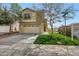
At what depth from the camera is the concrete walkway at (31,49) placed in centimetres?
451

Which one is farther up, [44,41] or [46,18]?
[46,18]

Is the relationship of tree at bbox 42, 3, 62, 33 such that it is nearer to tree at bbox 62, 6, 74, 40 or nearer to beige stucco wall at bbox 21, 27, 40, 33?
tree at bbox 62, 6, 74, 40

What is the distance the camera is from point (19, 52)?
14.9 feet

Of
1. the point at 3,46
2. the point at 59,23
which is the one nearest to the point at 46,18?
the point at 59,23

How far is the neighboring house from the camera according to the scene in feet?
15.2

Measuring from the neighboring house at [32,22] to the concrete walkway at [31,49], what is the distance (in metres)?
0.17

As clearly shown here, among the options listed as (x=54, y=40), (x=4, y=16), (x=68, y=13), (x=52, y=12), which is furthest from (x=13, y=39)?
(x=68, y=13)

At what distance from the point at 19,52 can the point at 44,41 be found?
50cm

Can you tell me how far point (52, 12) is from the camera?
4621 millimetres

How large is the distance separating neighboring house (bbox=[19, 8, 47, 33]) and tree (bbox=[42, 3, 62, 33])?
0.09m

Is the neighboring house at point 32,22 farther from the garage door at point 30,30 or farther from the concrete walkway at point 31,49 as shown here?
the concrete walkway at point 31,49

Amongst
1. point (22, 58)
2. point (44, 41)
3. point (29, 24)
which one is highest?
point (29, 24)

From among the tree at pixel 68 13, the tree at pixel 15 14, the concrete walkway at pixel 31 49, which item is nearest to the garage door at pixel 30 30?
the concrete walkway at pixel 31 49

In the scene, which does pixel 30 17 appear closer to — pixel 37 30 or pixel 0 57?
pixel 37 30
